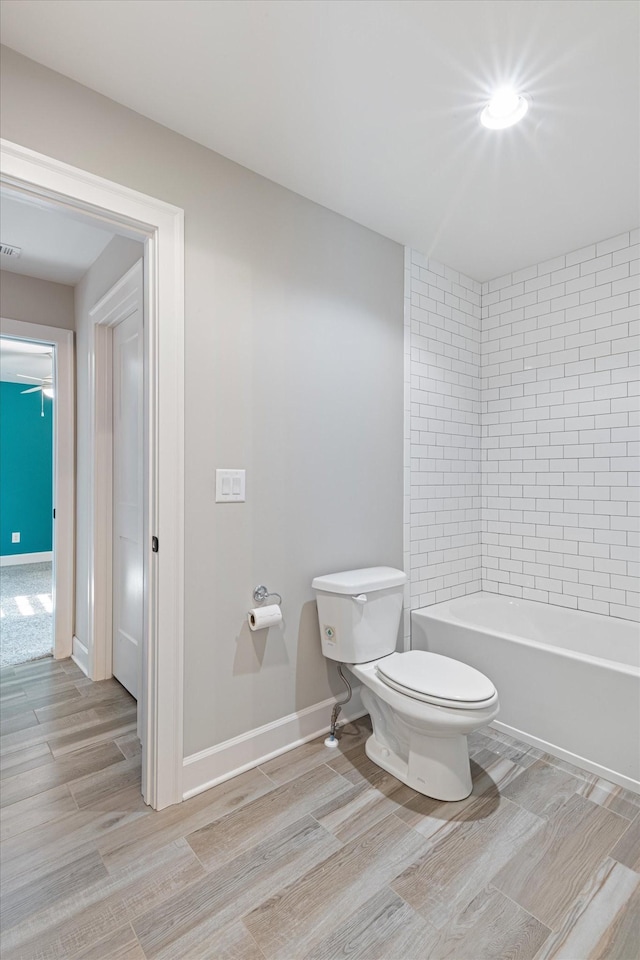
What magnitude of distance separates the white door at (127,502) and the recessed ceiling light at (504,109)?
168cm

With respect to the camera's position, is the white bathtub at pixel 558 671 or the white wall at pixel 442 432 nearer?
the white bathtub at pixel 558 671

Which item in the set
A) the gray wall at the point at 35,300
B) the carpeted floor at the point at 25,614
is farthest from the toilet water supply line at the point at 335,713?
the gray wall at the point at 35,300

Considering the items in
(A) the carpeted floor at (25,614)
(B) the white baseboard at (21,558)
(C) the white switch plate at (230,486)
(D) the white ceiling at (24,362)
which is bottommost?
(A) the carpeted floor at (25,614)

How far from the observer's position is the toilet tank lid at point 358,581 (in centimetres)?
207

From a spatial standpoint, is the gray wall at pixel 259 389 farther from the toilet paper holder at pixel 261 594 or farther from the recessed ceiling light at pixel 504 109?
the recessed ceiling light at pixel 504 109

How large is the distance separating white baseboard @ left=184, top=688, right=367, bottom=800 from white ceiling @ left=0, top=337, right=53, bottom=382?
3.91 meters

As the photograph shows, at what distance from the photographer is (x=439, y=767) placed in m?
1.81

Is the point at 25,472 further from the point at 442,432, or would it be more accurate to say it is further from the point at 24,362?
the point at 442,432

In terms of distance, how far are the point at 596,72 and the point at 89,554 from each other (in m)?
3.20

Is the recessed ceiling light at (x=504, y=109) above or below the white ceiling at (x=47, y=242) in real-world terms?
above

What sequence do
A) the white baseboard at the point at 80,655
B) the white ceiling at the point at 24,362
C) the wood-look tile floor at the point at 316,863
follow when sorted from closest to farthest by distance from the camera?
the wood-look tile floor at the point at 316,863, the white baseboard at the point at 80,655, the white ceiling at the point at 24,362

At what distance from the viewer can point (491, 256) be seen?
9.21 ft

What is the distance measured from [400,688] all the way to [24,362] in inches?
216

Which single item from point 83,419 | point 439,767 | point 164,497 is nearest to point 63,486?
point 83,419
